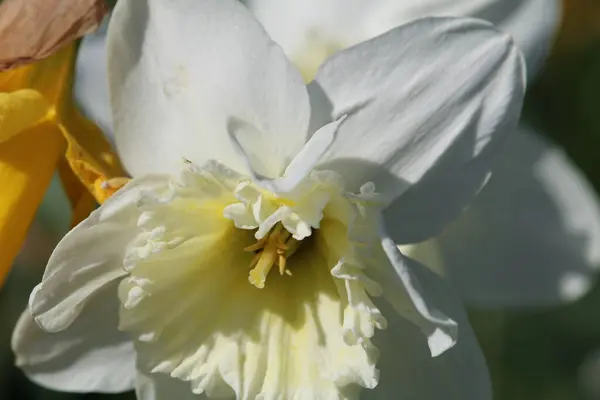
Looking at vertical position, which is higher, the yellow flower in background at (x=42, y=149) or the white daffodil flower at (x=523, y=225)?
the yellow flower in background at (x=42, y=149)

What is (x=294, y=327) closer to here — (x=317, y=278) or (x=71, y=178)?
(x=317, y=278)

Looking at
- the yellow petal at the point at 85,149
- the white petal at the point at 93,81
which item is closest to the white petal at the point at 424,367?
the yellow petal at the point at 85,149

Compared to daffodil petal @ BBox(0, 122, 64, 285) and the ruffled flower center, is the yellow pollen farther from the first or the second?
daffodil petal @ BBox(0, 122, 64, 285)

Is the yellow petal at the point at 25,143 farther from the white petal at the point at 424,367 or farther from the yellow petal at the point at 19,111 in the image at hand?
the white petal at the point at 424,367

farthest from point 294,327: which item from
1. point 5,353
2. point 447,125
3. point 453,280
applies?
point 5,353

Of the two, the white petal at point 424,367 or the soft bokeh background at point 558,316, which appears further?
the soft bokeh background at point 558,316

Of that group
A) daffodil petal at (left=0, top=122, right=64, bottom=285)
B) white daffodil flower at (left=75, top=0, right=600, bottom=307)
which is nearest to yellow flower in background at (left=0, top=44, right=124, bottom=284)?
daffodil petal at (left=0, top=122, right=64, bottom=285)
